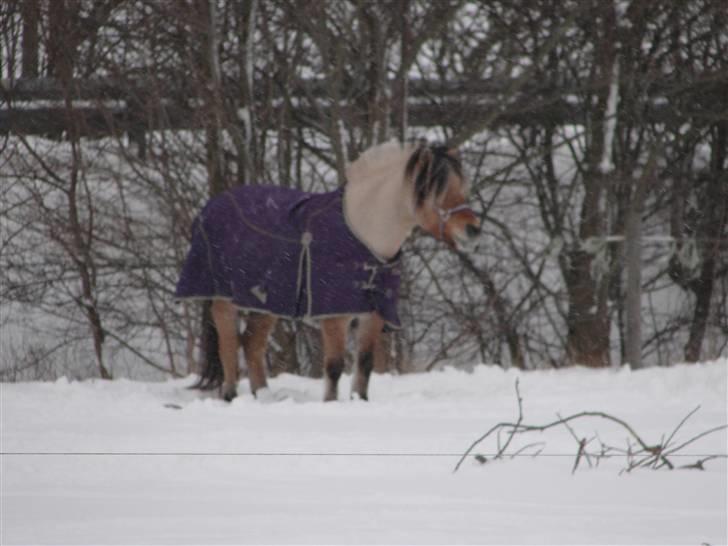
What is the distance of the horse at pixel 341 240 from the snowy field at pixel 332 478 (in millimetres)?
642

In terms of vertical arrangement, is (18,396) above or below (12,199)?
below

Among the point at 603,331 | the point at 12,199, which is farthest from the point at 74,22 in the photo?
the point at 603,331

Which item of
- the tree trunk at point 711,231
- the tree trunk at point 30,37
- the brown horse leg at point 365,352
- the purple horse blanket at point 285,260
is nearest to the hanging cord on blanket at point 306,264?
the purple horse blanket at point 285,260

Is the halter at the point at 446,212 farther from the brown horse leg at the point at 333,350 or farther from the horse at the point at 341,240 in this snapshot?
the brown horse leg at the point at 333,350

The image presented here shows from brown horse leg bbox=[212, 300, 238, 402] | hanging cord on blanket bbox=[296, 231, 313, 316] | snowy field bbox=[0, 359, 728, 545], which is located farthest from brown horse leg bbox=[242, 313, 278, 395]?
snowy field bbox=[0, 359, 728, 545]

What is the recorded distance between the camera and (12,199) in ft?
28.5

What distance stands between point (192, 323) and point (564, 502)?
702 cm

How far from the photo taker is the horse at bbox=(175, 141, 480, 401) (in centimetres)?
593

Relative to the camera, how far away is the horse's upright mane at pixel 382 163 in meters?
6.06

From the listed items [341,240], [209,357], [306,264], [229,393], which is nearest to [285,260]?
[306,264]

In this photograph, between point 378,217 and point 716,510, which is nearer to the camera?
point 716,510

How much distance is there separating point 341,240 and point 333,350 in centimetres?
64

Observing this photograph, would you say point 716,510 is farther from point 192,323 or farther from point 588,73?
point 588,73

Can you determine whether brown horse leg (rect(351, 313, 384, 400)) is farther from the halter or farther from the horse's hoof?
the horse's hoof
